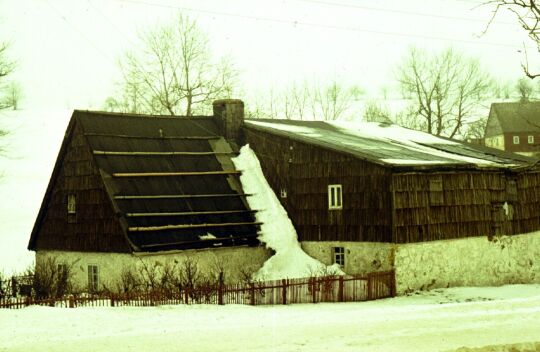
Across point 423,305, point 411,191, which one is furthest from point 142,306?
point 411,191

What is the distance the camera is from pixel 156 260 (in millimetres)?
30953

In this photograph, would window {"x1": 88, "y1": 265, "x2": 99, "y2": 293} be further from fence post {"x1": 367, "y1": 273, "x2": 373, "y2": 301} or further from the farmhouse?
fence post {"x1": 367, "y1": 273, "x2": 373, "y2": 301}

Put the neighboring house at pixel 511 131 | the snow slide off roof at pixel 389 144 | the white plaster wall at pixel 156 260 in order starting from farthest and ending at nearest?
the neighboring house at pixel 511 131, the snow slide off roof at pixel 389 144, the white plaster wall at pixel 156 260

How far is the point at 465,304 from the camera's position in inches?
1081

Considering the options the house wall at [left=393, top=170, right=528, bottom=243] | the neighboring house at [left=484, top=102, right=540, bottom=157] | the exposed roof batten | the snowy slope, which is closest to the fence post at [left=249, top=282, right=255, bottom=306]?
the house wall at [left=393, top=170, right=528, bottom=243]

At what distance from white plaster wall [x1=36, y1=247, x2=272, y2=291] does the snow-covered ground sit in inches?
219

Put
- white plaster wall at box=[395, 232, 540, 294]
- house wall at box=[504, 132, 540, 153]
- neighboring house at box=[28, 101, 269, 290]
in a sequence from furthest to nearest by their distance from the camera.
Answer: house wall at box=[504, 132, 540, 153]
white plaster wall at box=[395, 232, 540, 294]
neighboring house at box=[28, 101, 269, 290]

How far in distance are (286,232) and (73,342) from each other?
16862 mm

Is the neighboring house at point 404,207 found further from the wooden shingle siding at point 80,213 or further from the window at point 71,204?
the window at point 71,204

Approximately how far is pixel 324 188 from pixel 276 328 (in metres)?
13.3

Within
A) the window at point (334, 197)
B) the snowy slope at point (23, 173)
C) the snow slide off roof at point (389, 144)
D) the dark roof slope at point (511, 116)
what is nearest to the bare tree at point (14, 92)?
the snowy slope at point (23, 173)

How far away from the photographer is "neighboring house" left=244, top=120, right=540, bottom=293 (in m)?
31.8

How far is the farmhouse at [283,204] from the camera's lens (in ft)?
104

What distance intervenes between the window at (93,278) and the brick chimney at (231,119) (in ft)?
32.7
